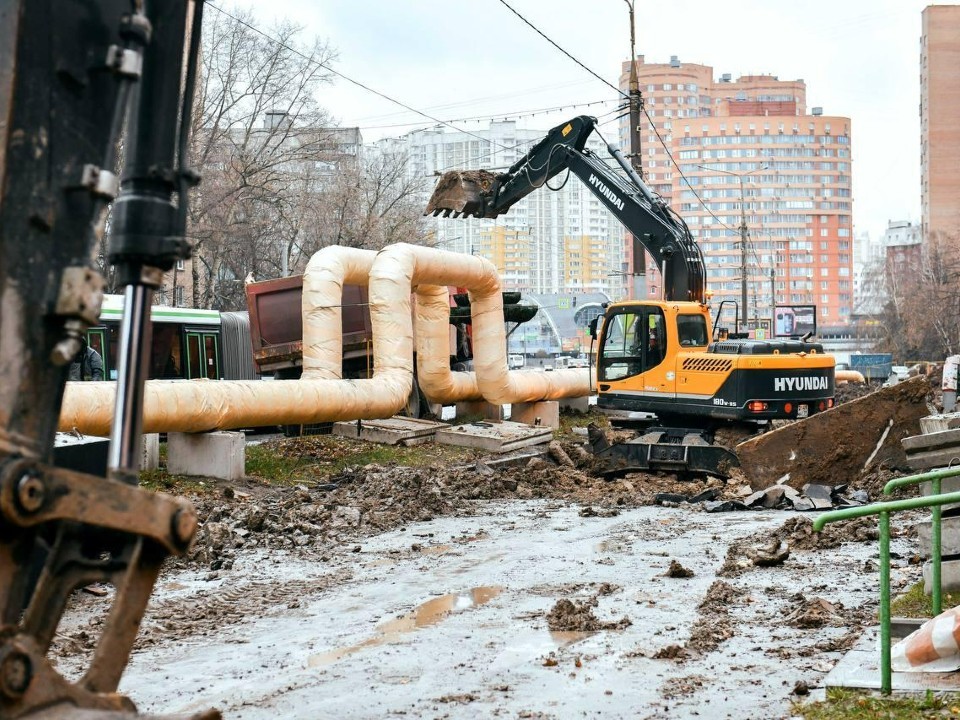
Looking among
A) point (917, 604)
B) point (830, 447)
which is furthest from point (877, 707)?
point (830, 447)

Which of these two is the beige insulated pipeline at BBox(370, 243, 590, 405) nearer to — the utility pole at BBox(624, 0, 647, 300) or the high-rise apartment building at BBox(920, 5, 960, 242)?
the utility pole at BBox(624, 0, 647, 300)

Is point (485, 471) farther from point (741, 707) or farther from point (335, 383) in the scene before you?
point (741, 707)

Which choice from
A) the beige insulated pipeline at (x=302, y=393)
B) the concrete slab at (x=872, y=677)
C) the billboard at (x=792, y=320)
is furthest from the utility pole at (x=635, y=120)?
the billboard at (x=792, y=320)

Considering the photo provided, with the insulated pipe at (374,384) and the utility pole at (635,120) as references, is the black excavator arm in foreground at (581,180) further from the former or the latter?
the utility pole at (635,120)

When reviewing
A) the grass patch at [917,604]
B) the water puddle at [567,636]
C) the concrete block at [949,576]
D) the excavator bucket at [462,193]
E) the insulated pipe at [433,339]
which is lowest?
the water puddle at [567,636]

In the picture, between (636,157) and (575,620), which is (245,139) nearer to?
(636,157)

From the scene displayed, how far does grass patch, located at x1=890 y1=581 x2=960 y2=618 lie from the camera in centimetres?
779

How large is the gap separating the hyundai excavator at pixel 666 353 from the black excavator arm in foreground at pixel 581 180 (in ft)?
0.06

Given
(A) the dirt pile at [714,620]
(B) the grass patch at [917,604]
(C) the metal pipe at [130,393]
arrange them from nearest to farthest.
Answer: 1. (C) the metal pipe at [130,393]
2. (B) the grass patch at [917,604]
3. (A) the dirt pile at [714,620]

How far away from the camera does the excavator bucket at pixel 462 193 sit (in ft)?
73.4

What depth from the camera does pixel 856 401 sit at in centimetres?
1683

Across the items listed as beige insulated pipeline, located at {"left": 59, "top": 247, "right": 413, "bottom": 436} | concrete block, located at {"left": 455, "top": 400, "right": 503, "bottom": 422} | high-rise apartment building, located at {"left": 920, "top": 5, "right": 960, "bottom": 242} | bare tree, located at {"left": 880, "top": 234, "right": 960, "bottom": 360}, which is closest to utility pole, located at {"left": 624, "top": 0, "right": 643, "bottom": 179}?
concrete block, located at {"left": 455, "top": 400, "right": 503, "bottom": 422}

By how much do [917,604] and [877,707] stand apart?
2554mm

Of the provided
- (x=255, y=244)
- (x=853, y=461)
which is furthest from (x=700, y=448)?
(x=255, y=244)
